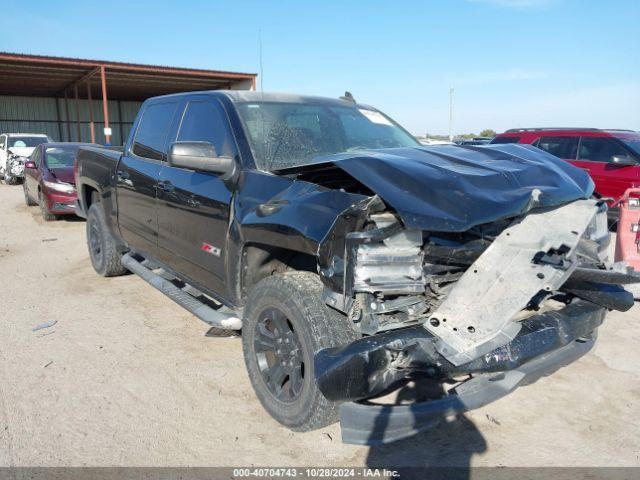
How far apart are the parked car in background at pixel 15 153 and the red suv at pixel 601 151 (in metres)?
16.0

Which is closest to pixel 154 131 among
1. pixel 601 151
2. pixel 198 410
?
pixel 198 410

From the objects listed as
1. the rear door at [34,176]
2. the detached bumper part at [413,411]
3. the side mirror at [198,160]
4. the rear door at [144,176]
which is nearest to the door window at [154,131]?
the rear door at [144,176]

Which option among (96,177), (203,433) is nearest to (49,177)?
(96,177)

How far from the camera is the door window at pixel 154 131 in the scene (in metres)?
4.55

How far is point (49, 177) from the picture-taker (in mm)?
10195

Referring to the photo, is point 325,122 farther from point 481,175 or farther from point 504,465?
point 504,465

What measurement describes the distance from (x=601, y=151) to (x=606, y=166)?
1.12ft

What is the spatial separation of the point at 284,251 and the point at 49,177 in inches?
341

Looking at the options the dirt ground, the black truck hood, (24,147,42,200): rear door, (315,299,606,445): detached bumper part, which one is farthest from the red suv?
(24,147,42,200): rear door

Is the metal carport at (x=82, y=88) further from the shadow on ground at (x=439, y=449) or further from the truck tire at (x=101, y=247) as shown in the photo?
the shadow on ground at (x=439, y=449)

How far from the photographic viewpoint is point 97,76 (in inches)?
1014

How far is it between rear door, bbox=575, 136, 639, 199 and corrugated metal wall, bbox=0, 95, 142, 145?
3346cm

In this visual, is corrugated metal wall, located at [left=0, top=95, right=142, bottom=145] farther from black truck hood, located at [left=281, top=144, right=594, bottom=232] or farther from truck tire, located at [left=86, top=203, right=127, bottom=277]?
black truck hood, located at [left=281, top=144, right=594, bottom=232]

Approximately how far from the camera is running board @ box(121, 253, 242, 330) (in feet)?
11.2
